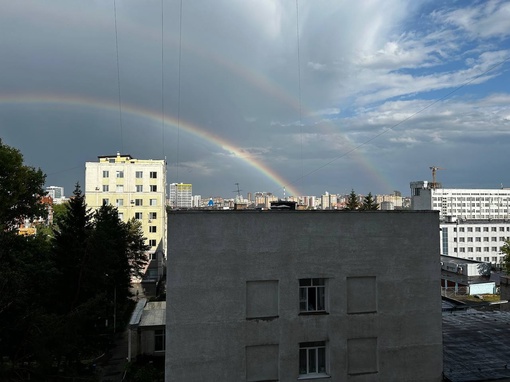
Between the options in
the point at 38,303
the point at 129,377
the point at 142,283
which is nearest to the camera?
the point at 129,377

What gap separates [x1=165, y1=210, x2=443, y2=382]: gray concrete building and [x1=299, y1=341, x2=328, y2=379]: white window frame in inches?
1.2

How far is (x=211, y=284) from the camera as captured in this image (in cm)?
1207

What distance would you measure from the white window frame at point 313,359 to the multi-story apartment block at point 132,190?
4753 cm

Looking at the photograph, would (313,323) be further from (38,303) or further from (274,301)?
(38,303)

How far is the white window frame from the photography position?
12758 millimetres

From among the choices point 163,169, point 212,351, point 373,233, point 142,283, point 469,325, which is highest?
point 163,169

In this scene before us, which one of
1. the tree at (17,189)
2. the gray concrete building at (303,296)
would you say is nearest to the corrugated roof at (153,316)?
the gray concrete building at (303,296)

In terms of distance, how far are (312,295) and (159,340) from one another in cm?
1174

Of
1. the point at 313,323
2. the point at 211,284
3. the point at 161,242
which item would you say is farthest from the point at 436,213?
the point at 161,242

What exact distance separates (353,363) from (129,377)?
1101cm

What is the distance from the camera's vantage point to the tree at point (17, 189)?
1283 inches

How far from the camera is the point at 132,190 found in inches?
2333

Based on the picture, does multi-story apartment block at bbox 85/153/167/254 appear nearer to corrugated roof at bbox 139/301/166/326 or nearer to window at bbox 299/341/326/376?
corrugated roof at bbox 139/301/166/326

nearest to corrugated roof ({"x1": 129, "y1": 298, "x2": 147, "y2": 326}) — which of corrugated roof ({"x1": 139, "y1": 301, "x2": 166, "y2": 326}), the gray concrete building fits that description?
corrugated roof ({"x1": 139, "y1": 301, "x2": 166, "y2": 326})
